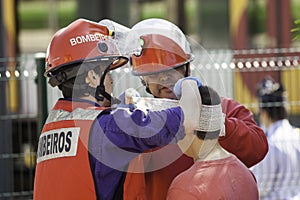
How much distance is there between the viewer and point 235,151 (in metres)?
3.03

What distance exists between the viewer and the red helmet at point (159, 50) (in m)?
2.93

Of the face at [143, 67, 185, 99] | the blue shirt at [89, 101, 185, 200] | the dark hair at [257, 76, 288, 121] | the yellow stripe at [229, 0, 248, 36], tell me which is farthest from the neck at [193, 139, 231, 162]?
the yellow stripe at [229, 0, 248, 36]

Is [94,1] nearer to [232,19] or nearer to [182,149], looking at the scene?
[232,19]

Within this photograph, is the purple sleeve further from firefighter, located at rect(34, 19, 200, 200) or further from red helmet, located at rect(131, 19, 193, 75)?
red helmet, located at rect(131, 19, 193, 75)

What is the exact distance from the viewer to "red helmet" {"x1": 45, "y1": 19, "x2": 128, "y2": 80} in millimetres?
2717

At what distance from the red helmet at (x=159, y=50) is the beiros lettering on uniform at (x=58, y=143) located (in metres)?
0.44

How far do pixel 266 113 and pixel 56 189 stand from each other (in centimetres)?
363

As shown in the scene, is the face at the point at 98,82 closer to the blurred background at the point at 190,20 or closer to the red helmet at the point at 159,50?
the red helmet at the point at 159,50

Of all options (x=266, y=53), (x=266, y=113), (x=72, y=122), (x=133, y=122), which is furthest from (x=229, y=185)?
(x=266, y=53)

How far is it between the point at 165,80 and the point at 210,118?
1.21 ft

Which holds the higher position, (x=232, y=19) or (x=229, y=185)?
(x=232, y=19)

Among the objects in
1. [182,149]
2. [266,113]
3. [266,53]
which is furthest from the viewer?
[266,53]

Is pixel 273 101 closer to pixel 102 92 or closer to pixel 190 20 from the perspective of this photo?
pixel 102 92

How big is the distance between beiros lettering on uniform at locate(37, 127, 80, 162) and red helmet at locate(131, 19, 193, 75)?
44cm
